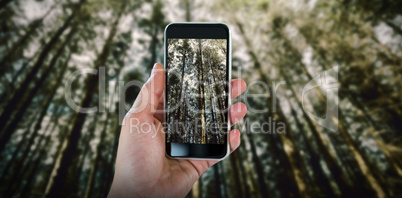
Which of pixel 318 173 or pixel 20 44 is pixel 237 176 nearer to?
pixel 318 173

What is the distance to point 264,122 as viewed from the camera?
2.96 feet

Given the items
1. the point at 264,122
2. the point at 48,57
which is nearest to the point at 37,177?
the point at 48,57

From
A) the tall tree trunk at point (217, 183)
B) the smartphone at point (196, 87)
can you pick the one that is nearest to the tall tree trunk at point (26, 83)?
the smartphone at point (196, 87)

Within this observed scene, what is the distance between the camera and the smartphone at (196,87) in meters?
0.52

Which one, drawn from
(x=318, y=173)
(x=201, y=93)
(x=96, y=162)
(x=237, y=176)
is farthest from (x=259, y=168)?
(x=96, y=162)

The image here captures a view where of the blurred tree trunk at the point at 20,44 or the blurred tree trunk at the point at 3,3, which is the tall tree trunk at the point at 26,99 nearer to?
the blurred tree trunk at the point at 20,44

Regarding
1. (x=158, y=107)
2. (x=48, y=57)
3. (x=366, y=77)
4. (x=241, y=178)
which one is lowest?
(x=241, y=178)

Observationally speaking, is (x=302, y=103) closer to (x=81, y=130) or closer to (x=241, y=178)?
(x=241, y=178)

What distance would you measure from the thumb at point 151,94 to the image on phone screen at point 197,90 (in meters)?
0.02

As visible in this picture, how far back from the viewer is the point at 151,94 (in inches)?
20.1

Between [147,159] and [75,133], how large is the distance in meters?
0.55

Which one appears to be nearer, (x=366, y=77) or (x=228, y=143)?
(x=228, y=143)

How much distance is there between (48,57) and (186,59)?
68 centimetres

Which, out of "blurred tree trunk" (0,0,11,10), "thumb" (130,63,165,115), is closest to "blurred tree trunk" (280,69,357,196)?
"thumb" (130,63,165,115)
